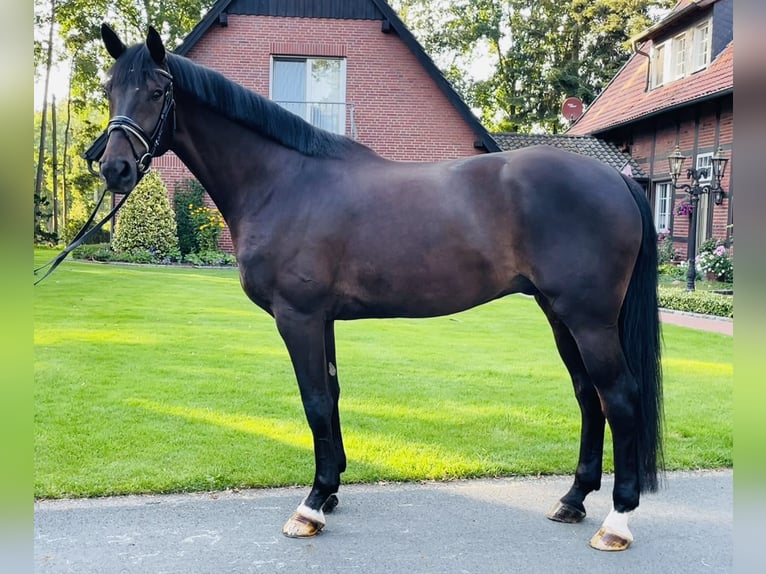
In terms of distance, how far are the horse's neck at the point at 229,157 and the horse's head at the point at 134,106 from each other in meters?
0.23

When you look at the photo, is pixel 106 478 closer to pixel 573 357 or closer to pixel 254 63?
pixel 573 357

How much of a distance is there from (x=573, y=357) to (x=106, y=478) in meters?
2.81

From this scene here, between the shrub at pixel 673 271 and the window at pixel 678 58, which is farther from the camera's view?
the window at pixel 678 58

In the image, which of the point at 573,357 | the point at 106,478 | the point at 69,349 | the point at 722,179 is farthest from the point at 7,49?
the point at 722,179

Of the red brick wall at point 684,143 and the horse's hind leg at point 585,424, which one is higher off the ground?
the red brick wall at point 684,143

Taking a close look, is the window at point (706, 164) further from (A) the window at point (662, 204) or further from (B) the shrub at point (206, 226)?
(B) the shrub at point (206, 226)

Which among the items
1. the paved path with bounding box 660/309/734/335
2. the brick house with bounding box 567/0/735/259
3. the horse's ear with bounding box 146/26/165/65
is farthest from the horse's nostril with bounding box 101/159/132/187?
the brick house with bounding box 567/0/735/259

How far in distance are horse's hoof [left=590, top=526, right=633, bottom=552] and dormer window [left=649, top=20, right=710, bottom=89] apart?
1635cm

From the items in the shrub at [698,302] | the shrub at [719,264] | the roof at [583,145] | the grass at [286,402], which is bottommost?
the grass at [286,402]

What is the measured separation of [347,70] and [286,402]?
498 inches

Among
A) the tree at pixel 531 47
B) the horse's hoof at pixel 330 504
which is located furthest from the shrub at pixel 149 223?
the tree at pixel 531 47

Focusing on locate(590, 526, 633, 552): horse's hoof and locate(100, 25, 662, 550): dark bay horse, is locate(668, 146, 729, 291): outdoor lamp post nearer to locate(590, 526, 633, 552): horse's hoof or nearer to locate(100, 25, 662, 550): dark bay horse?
locate(100, 25, 662, 550): dark bay horse

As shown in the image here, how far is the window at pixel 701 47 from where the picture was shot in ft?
51.4

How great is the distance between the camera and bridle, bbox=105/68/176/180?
2748 millimetres
